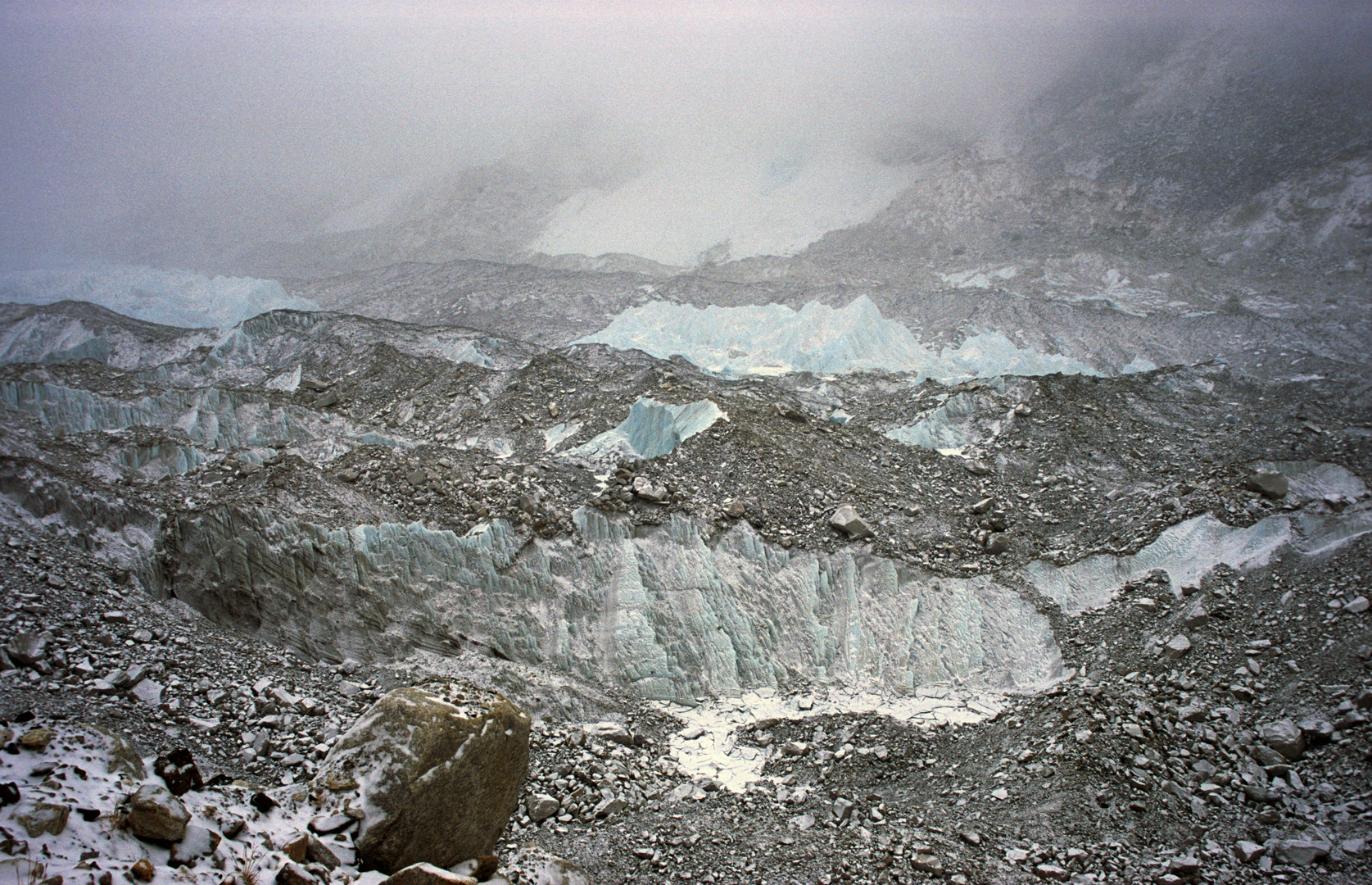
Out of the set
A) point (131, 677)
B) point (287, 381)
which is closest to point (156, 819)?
point (131, 677)

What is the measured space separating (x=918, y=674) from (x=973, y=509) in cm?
373

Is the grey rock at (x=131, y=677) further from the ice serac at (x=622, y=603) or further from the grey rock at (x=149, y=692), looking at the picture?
the ice serac at (x=622, y=603)

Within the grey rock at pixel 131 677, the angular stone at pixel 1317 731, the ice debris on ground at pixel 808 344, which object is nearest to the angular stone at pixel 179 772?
the grey rock at pixel 131 677

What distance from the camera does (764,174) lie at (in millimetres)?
52438

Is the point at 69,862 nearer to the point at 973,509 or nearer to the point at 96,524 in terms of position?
the point at 96,524

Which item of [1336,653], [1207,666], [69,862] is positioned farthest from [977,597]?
[69,862]

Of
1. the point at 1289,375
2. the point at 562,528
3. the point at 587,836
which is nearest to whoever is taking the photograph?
the point at 587,836

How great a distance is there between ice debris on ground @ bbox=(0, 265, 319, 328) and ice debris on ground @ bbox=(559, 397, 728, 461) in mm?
24733

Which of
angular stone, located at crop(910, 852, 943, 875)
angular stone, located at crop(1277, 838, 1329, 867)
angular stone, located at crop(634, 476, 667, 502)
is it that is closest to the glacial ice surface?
angular stone, located at crop(1277, 838, 1329, 867)

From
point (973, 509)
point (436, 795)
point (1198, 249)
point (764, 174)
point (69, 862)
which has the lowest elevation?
point (436, 795)

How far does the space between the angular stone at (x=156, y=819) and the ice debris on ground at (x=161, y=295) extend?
3146 cm

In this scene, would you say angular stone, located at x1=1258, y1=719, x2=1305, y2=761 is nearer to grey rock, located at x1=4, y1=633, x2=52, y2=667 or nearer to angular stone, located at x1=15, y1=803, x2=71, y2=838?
angular stone, located at x1=15, y1=803, x2=71, y2=838

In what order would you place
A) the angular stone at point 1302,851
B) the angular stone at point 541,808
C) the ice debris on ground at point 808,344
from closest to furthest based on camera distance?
the angular stone at point 1302,851
the angular stone at point 541,808
the ice debris on ground at point 808,344

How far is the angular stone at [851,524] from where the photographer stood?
1123 cm
